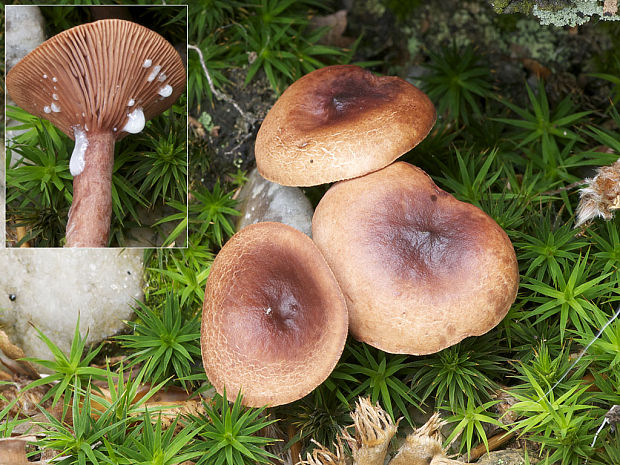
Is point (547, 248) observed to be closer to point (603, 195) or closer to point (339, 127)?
point (603, 195)

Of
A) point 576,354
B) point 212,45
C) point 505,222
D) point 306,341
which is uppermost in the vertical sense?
point 212,45

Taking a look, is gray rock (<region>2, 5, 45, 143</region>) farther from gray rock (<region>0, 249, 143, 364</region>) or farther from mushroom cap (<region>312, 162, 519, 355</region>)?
mushroom cap (<region>312, 162, 519, 355</region>)

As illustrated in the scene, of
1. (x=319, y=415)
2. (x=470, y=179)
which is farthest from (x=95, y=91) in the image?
(x=470, y=179)

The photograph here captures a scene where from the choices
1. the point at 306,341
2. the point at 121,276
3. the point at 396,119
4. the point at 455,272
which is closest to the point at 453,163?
the point at 396,119

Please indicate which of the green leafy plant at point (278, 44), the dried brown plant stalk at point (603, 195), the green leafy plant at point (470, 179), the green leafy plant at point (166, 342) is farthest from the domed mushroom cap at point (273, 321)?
the dried brown plant stalk at point (603, 195)

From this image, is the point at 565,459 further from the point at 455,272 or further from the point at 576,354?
the point at 455,272

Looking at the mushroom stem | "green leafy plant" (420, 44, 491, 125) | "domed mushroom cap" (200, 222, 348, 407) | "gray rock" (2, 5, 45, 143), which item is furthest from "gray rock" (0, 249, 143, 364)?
"green leafy plant" (420, 44, 491, 125)

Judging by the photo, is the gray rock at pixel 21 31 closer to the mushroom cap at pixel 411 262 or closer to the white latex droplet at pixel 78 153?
the white latex droplet at pixel 78 153
